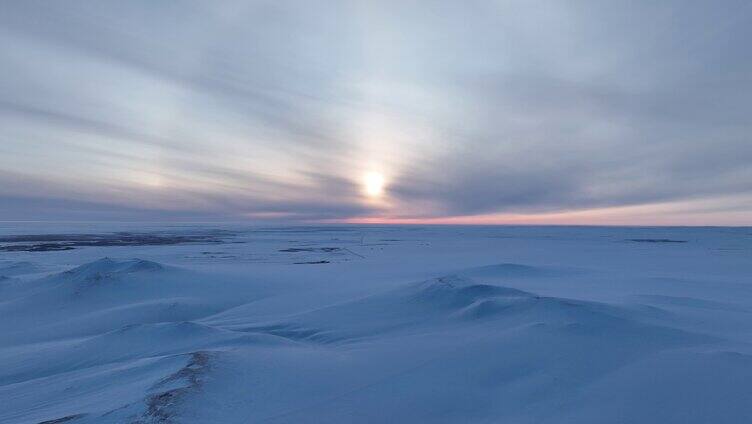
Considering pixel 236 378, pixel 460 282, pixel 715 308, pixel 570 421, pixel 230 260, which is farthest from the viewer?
pixel 230 260

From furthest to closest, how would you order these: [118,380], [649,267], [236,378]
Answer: [649,267]
[118,380]
[236,378]

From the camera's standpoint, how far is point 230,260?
25797mm

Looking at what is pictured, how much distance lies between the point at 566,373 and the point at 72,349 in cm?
905

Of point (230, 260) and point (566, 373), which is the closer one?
point (566, 373)

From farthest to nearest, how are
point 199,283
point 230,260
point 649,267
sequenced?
1. point 230,260
2. point 649,267
3. point 199,283

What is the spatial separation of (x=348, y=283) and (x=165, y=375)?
Answer: 10480 mm

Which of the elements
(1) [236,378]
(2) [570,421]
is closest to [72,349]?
(1) [236,378]

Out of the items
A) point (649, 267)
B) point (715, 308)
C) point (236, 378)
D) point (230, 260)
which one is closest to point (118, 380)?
point (236, 378)

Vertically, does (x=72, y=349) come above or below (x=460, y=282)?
below

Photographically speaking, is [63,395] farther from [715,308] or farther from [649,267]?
[649,267]

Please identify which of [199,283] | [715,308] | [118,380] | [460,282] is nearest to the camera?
[118,380]

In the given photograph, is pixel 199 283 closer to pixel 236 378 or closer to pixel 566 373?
pixel 236 378

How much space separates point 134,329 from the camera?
931cm

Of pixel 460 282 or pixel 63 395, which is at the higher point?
pixel 460 282
